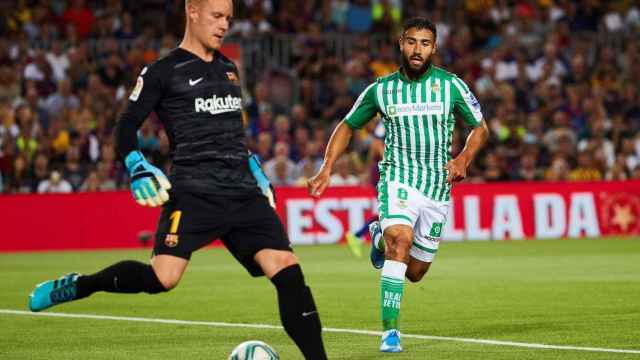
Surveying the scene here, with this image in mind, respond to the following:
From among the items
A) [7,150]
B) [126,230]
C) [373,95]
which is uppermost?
[373,95]

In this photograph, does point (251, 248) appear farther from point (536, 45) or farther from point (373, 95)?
point (536, 45)

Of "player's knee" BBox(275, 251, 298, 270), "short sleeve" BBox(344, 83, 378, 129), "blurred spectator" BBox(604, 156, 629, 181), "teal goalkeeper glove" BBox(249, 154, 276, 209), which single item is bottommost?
"blurred spectator" BBox(604, 156, 629, 181)

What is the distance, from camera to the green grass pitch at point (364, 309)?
9602 millimetres

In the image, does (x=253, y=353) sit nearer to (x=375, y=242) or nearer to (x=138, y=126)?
(x=138, y=126)

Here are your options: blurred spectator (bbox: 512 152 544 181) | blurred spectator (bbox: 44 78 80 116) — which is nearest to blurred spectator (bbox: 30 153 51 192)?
blurred spectator (bbox: 44 78 80 116)

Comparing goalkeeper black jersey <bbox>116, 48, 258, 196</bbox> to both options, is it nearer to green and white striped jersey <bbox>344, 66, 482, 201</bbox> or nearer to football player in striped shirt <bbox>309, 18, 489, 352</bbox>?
football player in striped shirt <bbox>309, 18, 489, 352</bbox>

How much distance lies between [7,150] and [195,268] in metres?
5.72

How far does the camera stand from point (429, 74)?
10.2 meters

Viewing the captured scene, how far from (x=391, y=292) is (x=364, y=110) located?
4.90ft

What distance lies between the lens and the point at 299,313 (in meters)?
7.82

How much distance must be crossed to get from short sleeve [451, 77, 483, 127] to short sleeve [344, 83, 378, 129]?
604 millimetres

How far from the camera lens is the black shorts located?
791 centimetres

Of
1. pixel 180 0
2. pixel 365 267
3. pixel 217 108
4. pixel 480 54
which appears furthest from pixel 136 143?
pixel 480 54

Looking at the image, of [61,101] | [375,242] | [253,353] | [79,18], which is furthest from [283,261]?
[79,18]
